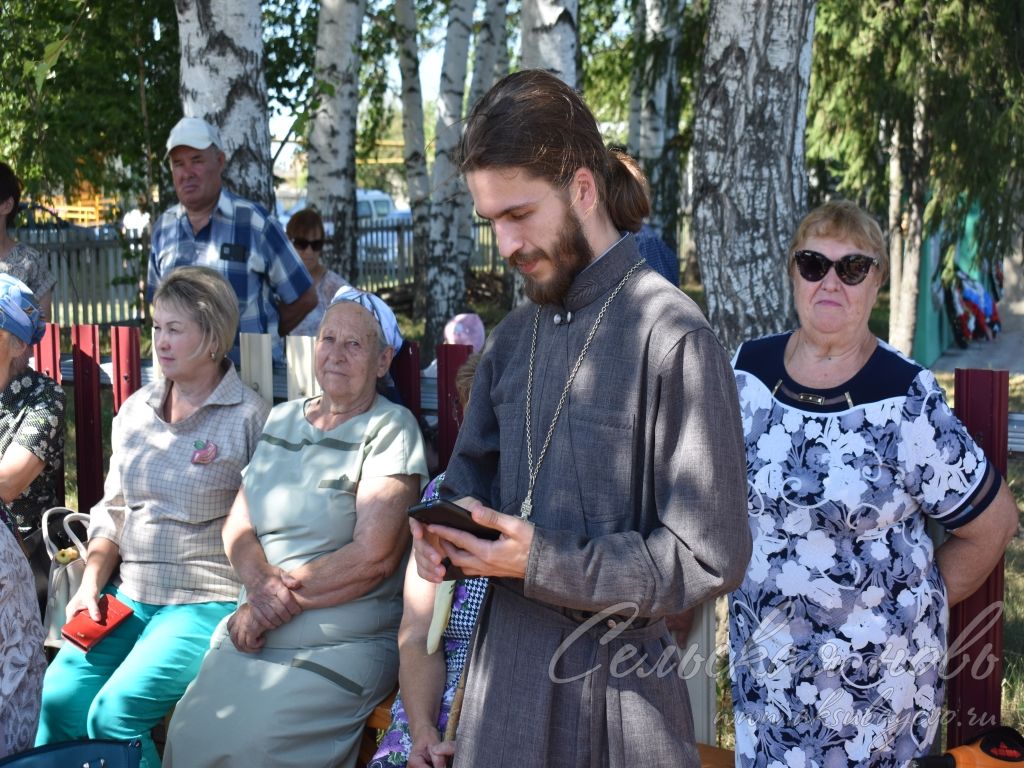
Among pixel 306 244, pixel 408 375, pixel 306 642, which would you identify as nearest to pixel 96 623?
pixel 306 642

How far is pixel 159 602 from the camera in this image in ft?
11.8

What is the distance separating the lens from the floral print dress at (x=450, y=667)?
2.89 metres

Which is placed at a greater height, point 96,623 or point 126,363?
point 126,363

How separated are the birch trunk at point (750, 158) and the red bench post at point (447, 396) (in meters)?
1.15

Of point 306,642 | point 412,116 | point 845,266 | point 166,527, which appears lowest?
point 306,642

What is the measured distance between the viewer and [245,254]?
477 centimetres

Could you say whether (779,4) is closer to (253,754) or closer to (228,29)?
(228,29)

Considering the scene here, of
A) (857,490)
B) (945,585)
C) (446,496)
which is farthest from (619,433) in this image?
(945,585)

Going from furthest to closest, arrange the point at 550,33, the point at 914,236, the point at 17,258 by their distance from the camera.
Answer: the point at 914,236, the point at 550,33, the point at 17,258

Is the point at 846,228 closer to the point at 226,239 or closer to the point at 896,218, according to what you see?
the point at 226,239

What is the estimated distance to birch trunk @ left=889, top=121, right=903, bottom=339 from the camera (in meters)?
9.65

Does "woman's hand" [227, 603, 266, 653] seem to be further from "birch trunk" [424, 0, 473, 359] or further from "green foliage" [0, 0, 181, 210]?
"birch trunk" [424, 0, 473, 359]

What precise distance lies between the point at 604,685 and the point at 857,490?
0.97m

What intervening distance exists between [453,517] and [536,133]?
596 millimetres
